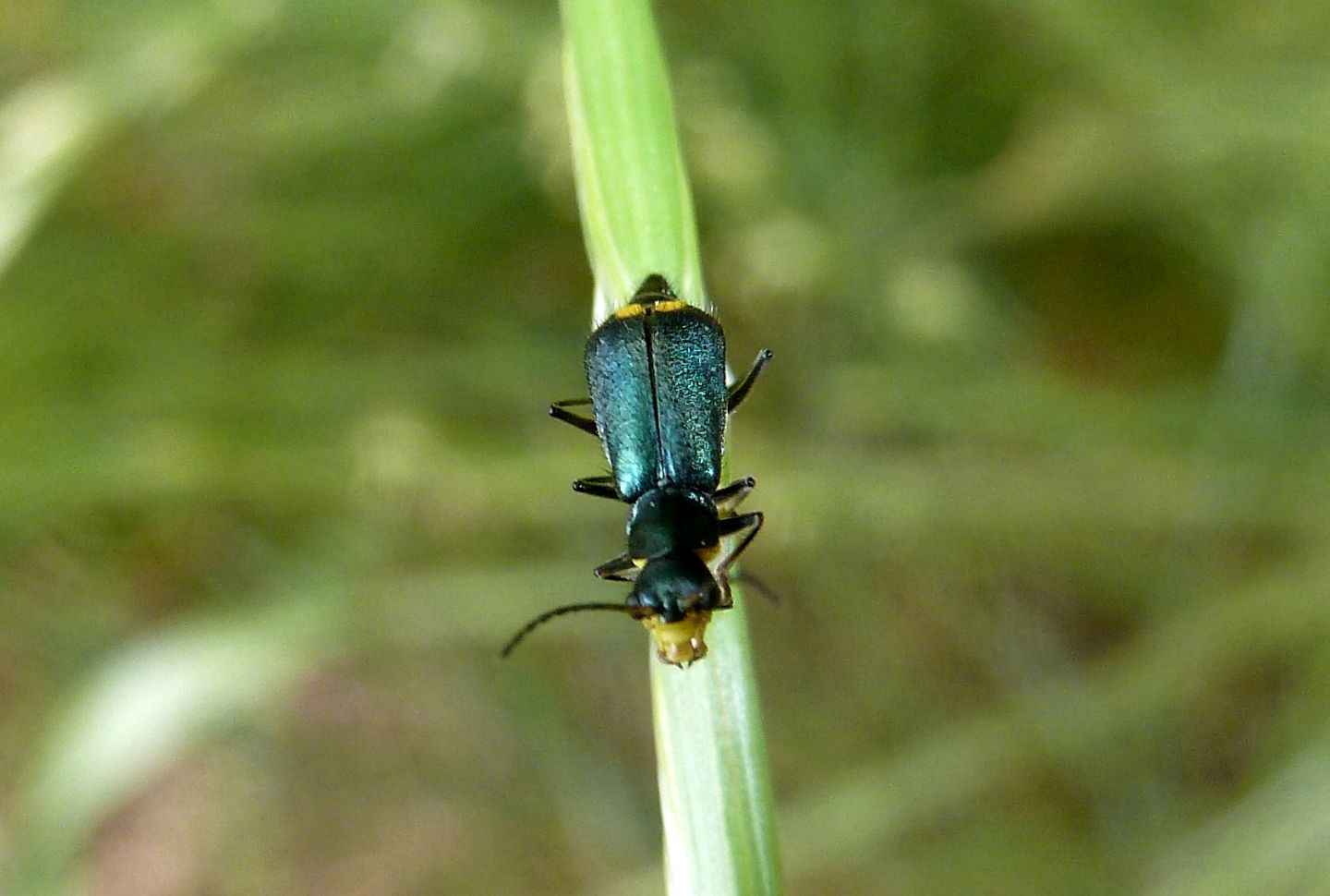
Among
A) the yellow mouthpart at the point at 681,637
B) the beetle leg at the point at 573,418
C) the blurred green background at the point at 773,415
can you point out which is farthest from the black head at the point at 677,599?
the blurred green background at the point at 773,415

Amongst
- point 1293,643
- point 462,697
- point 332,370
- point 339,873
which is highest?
point 332,370

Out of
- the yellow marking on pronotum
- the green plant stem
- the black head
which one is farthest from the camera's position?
the yellow marking on pronotum

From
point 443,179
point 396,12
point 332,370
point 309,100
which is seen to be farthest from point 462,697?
point 396,12

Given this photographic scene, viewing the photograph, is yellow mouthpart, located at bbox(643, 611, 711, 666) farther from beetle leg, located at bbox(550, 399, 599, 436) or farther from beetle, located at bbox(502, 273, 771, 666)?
beetle leg, located at bbox(550, 399, 599, 436)

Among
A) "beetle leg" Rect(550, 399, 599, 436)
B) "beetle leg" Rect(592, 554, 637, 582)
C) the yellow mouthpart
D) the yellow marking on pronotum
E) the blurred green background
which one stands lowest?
the yellow mouthpart

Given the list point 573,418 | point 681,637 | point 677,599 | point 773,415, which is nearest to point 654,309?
point 573,418

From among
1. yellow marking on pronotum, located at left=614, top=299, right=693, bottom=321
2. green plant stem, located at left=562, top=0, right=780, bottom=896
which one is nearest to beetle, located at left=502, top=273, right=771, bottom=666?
yellow marking on pronotum, located at left=614, top=299, right=693, bottom=321

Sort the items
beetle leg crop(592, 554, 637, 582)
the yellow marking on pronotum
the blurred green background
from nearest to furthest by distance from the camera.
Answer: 1. the yellow marking on pronotum
2. beetle leg crop(592, 554, 637, 582)
3. the blurred green background

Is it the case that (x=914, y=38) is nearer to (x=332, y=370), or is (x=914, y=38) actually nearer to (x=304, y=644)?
(x=332, y=370)

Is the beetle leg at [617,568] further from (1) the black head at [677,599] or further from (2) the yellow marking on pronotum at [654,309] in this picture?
(2) the yellow marking on pronotum at [654,309]
